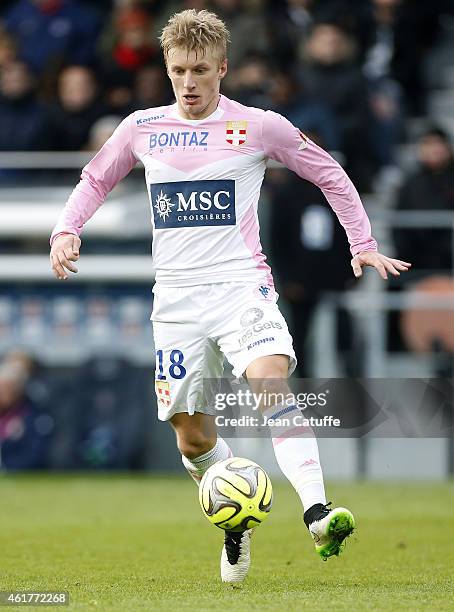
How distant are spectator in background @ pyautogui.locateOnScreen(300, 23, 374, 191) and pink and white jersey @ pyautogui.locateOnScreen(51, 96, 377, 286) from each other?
23.8 feet

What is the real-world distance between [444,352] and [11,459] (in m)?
4.29

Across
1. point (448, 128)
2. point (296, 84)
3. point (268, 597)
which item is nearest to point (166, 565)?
point (268, 597)

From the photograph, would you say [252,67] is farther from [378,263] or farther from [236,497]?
[236,497]

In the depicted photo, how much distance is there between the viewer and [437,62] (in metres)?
18.0

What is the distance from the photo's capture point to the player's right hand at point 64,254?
6531mm

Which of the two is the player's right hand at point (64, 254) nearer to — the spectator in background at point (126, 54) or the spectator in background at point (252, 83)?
the spectator in background at point (252, 83)

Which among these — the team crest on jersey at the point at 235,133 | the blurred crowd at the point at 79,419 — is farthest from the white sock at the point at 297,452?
the blurred crowd at the point at 79,419

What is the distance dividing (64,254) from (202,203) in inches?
27.0

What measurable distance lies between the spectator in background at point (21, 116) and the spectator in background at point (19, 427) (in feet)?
8.73

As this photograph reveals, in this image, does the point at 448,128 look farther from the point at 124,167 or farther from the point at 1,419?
the point at 124,167

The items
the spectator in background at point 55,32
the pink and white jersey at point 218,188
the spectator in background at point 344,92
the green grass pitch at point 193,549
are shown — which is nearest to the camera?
the green grass pitch at point 193,549

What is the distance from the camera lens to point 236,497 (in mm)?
6367

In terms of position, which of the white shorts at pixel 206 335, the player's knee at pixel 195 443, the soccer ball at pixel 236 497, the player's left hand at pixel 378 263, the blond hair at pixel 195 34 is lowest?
the soccer ball at pixel 236 497

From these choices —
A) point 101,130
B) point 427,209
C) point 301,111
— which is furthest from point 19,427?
point 427,209
